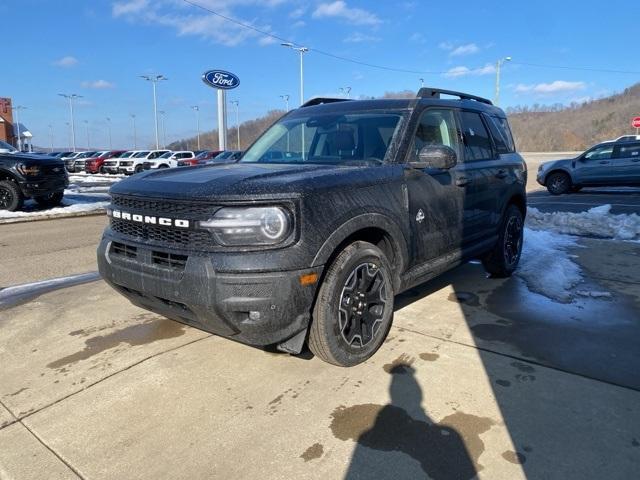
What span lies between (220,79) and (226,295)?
2932cm

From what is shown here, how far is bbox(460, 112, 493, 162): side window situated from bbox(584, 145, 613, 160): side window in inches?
522

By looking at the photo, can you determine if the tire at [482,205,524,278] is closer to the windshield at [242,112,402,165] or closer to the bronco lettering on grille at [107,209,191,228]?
the windshield at [242,112,402,165]

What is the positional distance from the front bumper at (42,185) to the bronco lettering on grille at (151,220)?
9453 millimetres

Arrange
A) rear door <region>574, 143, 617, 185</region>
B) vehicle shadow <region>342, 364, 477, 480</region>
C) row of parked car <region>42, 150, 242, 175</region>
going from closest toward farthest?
vehicle shadow <region>342, 364, 477, 480</region>
rear door <region>574, 143, 617, 185</region>
row of parked car <region>42, 150, 242, 175</region>

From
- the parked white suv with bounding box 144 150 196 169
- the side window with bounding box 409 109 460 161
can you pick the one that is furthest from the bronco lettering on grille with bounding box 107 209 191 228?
the parked white suv with bounding box 144 150 196 169

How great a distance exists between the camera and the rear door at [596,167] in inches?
618

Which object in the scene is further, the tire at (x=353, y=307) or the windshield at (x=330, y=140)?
the windshield at (x=330, y=140)

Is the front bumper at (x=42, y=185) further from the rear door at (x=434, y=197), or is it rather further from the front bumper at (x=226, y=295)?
the rear door at (x=434, y=197)

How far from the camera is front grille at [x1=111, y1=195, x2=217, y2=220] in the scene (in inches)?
109

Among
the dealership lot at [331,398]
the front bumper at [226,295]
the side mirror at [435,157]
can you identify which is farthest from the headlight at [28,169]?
the side mirror at [435,157]

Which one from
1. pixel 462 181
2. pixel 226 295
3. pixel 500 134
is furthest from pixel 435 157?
pixel 500 134

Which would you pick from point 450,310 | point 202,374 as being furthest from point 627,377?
point 202,374

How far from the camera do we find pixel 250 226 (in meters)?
2.70

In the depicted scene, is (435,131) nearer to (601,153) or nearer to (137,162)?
(601,153)
